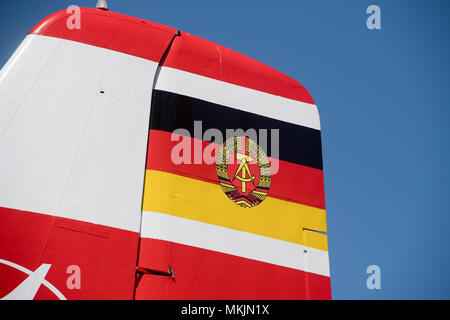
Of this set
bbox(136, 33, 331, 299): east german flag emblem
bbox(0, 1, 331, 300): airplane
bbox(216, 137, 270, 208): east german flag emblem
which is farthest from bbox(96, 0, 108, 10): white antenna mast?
bbox(216, 137, 270, 208): east german flag emblem

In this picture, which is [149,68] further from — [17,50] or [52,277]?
[52,277]

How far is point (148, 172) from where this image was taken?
3838 millimetres

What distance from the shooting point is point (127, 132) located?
387cm

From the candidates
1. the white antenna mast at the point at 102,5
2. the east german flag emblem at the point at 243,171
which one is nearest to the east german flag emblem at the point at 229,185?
the east german flag emblem at the point at 243,171

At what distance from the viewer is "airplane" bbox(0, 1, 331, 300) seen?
11.2 ft

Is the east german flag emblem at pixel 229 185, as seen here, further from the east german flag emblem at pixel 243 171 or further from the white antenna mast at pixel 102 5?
the white antenna mast at pixel 102 5

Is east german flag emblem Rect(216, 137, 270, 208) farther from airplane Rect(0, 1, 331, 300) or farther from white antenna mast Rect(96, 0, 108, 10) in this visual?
white antenna mast Rect(96, 0, 108, 10)

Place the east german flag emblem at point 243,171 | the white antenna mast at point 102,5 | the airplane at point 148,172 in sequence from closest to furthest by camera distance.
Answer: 1. the airplane at point 148,172
2. the east german flag emblem at point 243,171
3. the white antenna mast at point 102,5

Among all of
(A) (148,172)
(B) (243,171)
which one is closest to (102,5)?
(A) (148,172)

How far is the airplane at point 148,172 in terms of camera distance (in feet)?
11.2

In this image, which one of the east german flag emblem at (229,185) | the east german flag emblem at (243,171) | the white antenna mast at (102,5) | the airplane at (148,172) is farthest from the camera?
the white antenna mast at (102,5)

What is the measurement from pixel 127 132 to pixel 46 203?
2.68 feet

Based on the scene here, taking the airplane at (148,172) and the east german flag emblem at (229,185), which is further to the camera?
the east german flag emblem at (229,185)

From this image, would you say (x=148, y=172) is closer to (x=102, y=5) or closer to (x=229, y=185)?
(x=229, y=185)
